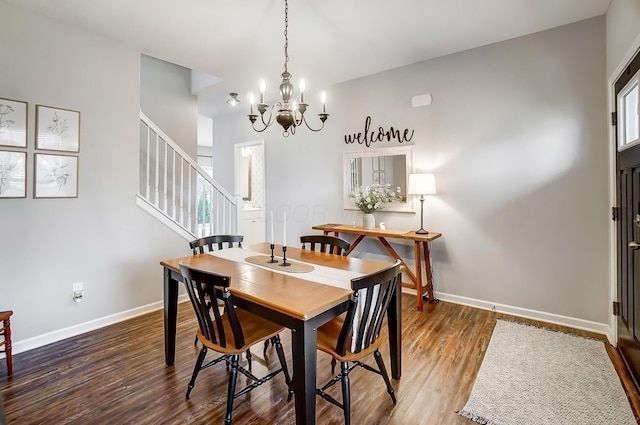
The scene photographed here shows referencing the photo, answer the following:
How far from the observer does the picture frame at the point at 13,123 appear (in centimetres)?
251

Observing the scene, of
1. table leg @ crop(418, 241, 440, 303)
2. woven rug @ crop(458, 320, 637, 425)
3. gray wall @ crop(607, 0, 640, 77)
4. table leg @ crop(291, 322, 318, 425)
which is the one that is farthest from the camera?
table leg @ crop(418, 241, 440, 303)

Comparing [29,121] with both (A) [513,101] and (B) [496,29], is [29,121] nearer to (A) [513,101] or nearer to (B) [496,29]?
(B) [496,29]

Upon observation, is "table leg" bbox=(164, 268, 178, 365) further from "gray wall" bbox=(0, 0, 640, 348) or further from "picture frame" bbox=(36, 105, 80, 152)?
"picture frame" bbox=(36, 105, 80, 152)

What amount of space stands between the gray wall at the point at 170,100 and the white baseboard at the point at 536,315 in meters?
4.15

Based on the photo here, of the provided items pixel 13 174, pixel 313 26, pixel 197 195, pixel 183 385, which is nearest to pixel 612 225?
pixel 313 26

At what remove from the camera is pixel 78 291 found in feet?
9.62

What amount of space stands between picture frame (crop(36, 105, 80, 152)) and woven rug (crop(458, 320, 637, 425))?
369cm

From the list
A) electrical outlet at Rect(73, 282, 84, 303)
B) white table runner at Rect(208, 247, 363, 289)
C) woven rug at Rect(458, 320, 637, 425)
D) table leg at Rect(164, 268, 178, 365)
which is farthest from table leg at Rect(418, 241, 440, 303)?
electrical outlet at Rect(73, 282, 84, 303)

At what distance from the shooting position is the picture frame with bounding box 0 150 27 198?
8.27 feet

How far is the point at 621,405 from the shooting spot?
1.89 m

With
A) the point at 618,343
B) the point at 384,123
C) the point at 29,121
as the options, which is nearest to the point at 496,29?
the point at 384,123

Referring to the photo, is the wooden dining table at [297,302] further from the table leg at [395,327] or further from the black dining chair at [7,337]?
the black dining chair at [7,337]

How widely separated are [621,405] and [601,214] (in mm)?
1631

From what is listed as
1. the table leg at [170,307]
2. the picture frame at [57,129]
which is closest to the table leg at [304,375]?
the table leg at [170,307]
